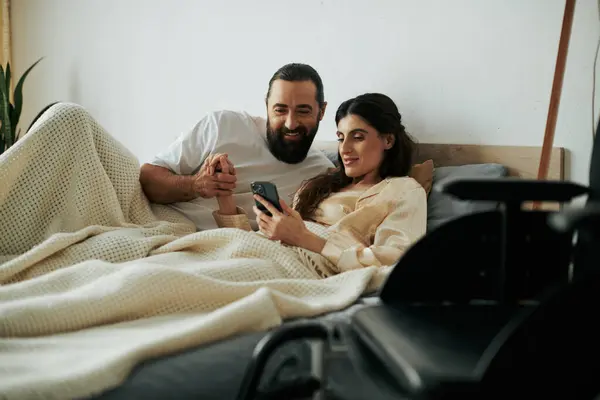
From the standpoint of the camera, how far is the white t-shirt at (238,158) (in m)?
2.17

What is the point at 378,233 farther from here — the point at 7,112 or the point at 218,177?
the point at 7,112

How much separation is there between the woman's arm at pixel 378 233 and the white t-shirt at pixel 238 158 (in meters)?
0.45

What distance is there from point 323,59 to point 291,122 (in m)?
0.39

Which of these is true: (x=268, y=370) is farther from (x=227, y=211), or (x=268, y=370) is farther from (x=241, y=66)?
(x=241, y=66)

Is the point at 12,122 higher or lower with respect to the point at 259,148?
lower

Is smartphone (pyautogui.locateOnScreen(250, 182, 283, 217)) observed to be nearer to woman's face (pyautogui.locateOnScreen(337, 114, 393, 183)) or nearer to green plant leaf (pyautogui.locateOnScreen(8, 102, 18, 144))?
woman's face (pyautogui.locateOnScreen(337, 114, 393, 183))

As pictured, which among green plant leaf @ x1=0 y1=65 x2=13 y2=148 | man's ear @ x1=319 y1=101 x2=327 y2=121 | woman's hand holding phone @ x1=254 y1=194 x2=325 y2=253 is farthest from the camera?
green plant leaf @ x1=0 y1=65 x2=13 y2=148

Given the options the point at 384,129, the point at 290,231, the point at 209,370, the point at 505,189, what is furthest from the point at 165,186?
the point at 505,189

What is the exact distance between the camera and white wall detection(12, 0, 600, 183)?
1.78 meters

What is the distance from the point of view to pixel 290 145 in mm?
2184

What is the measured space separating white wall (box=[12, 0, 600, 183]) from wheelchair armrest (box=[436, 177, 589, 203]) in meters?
0.85

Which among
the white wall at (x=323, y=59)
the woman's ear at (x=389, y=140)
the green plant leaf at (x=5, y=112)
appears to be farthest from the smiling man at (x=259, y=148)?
the green plant leaf at (x=5, y=112)

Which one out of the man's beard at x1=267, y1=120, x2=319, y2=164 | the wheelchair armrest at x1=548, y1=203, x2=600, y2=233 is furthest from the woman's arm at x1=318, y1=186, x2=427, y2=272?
the wheelchair armrest at x1=548, y1=203, x2=600, y2=233

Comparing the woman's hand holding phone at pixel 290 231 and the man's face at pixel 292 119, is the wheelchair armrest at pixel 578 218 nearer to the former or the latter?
the woman's hand holding phone at pixel 290 231
